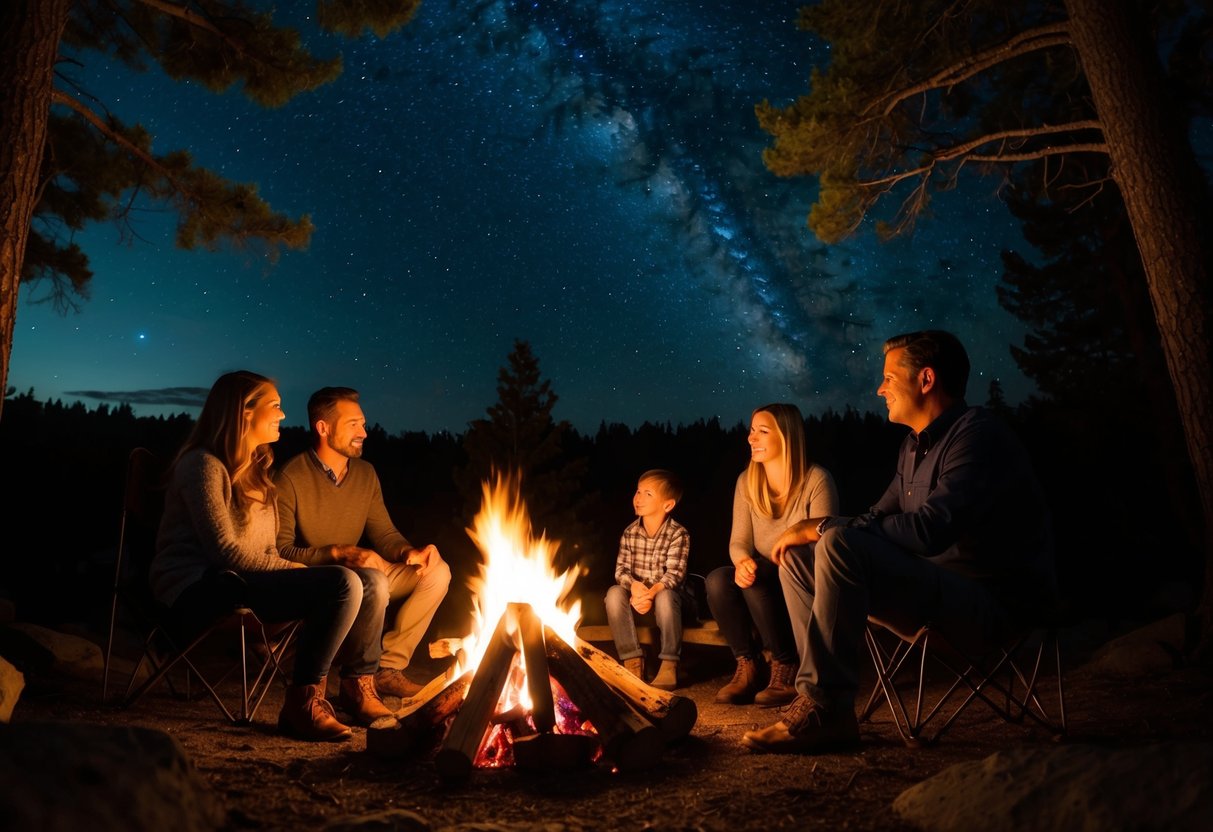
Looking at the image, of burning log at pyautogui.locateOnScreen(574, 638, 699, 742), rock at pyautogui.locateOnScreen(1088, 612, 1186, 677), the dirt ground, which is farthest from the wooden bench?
rock at pyautogui.locateOnScreen(1088, 612, 1186, 677)

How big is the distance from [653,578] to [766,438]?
3.86ft

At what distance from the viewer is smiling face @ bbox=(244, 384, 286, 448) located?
3.67 m

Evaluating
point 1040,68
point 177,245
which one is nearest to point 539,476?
point 177,245

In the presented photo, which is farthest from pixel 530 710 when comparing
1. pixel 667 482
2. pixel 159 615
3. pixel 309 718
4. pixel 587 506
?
pixel 587 506

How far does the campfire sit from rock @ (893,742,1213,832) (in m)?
0.98

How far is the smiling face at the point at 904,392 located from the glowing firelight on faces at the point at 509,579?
1.72m

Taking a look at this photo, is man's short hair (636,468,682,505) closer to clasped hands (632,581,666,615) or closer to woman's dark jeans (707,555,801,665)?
clasped hands (632,581,666,615)

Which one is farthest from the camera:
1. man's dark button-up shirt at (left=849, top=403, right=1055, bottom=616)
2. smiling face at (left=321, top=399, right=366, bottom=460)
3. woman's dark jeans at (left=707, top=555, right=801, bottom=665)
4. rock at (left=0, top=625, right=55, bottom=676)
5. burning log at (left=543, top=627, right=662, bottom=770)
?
smiling face at (left=321, top=399, right=366, bottom=460)

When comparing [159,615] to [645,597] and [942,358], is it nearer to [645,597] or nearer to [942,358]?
[645,597]

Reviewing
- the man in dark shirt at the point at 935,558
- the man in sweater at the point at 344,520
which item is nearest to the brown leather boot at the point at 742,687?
the man in dark shirt at the point at 935,558

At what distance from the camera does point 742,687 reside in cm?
430

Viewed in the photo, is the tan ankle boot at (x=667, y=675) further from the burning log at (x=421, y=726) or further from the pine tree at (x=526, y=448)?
the pine tree at (x=526, y=448)

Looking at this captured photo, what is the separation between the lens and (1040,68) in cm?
A: 701

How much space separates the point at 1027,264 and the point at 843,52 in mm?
11849
